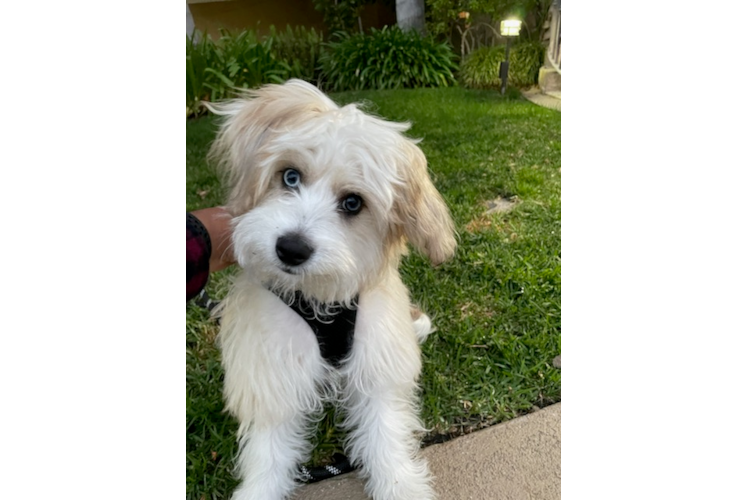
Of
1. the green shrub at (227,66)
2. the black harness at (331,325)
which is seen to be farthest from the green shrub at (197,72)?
the black harness at (331,325)

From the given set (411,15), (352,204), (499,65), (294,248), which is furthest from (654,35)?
(411,15)

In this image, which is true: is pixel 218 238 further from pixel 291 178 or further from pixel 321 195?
pixel 321 195

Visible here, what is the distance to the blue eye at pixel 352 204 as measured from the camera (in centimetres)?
156

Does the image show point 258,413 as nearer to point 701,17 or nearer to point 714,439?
point 714,439

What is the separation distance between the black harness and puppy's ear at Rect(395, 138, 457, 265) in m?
0.35

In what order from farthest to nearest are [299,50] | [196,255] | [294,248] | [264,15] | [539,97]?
[299,50] < [264,15] < [539,97] < [196,255] < [294,248]

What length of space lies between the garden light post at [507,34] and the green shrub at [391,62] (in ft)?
3.90

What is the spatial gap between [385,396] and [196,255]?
0.95 meters

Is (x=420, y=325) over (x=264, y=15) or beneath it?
beneath

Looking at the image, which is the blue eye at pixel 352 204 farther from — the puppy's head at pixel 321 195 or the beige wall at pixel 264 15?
the beige wall at pixel 264 15

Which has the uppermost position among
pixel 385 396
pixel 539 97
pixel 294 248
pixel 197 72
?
pixel 197 72

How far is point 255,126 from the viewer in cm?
162
